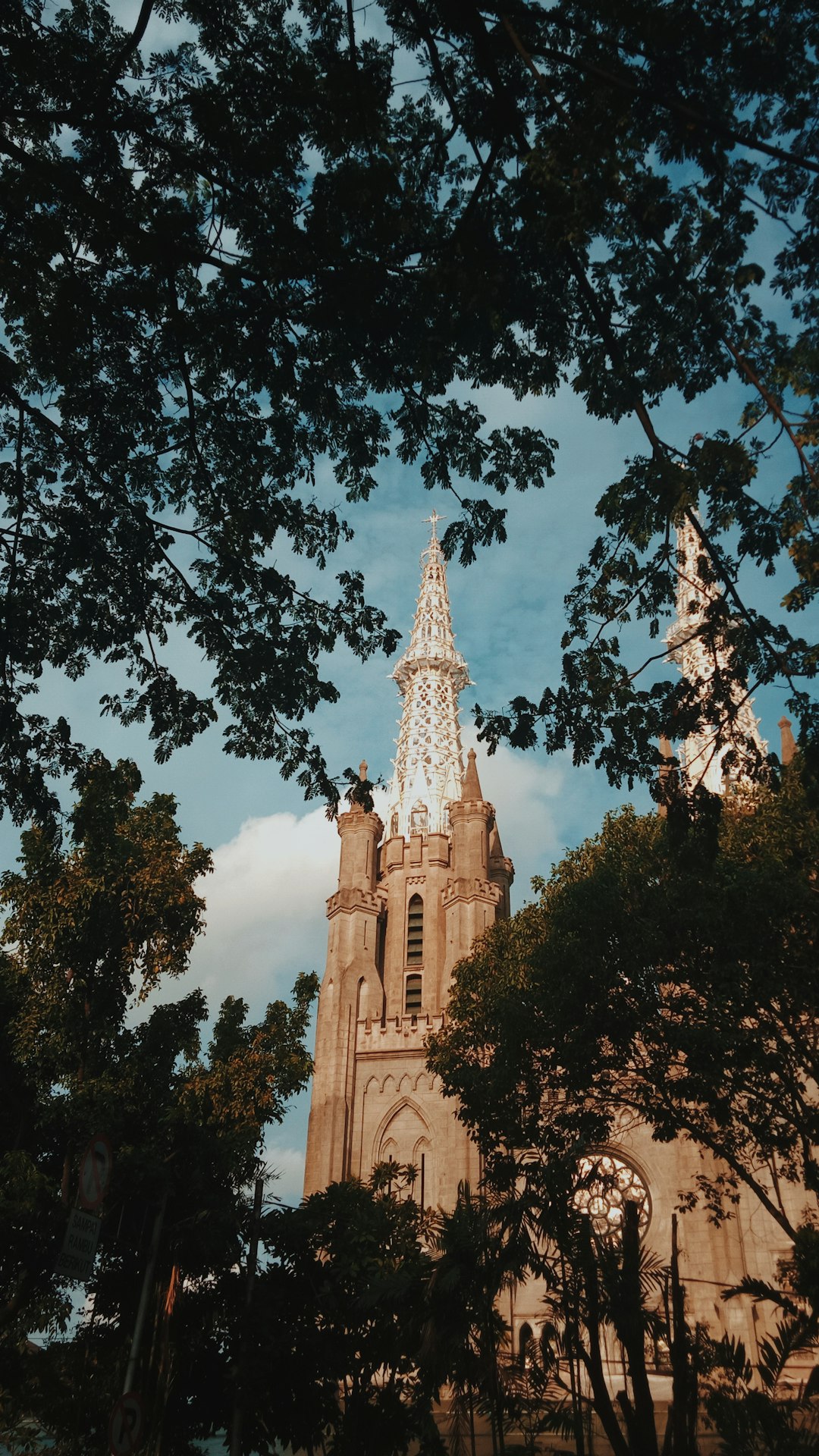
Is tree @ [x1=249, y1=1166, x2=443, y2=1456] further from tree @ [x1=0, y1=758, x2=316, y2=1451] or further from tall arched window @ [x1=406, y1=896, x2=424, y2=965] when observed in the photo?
tall arched window @ [x1=406, y1=896, x2=424, y2=965]

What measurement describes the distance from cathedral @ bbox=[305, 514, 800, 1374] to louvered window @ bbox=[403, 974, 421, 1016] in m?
0.06

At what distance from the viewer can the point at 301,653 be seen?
970cm

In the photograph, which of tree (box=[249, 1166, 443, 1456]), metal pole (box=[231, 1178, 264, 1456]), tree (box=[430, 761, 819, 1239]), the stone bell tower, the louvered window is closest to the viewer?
metal pole (box=[231, 1178, 264, 1456])

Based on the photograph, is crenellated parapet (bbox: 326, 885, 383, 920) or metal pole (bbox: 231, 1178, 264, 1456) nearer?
metal pole (bbox: 231, 1178, 264, 1456)

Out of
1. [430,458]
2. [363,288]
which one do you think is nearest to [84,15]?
[363,288]

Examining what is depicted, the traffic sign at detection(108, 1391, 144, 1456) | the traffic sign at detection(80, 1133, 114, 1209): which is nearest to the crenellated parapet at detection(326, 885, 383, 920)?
the traffic sign at detection(108, 1391, 144, 1456)

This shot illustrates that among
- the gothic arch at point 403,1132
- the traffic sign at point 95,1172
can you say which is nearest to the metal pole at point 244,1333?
the traffic sign at point 95,1172

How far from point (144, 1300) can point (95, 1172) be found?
4.14 metres

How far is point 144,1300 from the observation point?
9.72 metres

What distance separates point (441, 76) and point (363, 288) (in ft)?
4.60

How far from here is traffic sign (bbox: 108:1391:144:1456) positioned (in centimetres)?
736

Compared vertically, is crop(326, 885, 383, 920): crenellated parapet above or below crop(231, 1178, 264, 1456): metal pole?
above

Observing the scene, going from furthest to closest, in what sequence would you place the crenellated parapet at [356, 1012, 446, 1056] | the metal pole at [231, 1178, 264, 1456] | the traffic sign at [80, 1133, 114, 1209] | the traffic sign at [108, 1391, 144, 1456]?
the crenellated parapet at [356, 1012, 446, 1056] → the metal pole at [231, 1178, 264, 1456] → the traffic sign at [108, 1391, 144, 1456] → the traffic sign at [80, 1133, 114, 1209]

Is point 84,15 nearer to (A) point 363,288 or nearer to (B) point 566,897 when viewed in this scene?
(A) point 363,288
